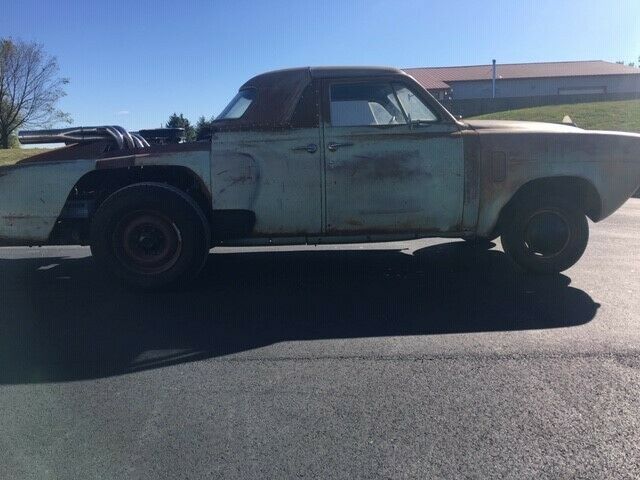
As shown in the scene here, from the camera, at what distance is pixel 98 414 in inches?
136

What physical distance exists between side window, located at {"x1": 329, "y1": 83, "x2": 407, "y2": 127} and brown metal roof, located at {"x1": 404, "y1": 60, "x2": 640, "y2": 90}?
43.0 metres

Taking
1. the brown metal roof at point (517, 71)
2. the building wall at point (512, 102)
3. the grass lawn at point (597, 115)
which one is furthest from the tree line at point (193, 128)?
the brown metal roof at point (517, 71)

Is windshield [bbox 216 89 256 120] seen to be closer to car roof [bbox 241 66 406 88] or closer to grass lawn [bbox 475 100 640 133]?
car roof [bbox 241 66 406 88]

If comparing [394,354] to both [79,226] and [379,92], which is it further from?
[79,226]

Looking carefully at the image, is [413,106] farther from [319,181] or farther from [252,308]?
[252,308]

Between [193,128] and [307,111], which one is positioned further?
[193,128]

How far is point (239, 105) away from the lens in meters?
6.20

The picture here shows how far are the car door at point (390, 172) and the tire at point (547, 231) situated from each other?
0.62 metres

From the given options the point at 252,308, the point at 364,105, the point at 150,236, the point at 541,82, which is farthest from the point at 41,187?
the point at 541,82

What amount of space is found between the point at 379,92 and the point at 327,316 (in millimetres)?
2335

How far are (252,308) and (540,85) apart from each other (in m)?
50.0

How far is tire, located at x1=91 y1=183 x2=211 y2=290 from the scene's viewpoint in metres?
5.73

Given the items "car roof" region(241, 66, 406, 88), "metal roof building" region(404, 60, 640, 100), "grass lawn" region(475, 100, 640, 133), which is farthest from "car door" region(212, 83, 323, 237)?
"metal roof building" region(404, 60, 640, 100)

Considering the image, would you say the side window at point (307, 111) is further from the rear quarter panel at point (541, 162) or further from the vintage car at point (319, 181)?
the rear quarter panel at point (541, 162)
